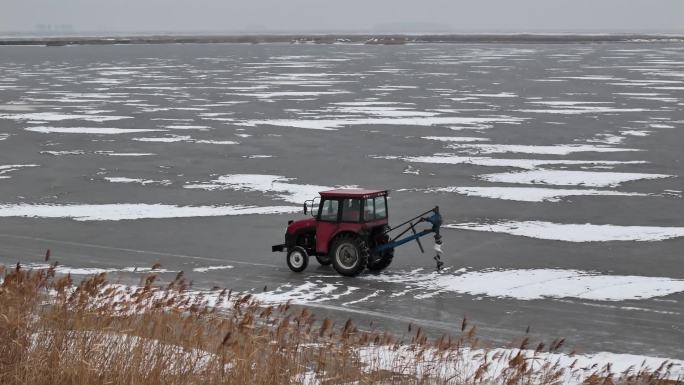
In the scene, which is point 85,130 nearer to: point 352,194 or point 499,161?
point 499,161

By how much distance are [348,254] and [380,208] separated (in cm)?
102

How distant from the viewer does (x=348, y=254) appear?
15820mm

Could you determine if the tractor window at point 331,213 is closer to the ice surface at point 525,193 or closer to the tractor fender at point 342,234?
the tractor fender at point 342,234

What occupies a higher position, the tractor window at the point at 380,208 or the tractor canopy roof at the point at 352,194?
the tractor canopy roof at the point at 352,194

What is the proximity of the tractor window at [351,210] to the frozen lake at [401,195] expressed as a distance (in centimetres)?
98

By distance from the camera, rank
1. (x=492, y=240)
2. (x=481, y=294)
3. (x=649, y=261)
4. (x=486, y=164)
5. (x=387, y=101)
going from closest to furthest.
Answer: (x=481, y=294) < (x=649, y=261) < (x=492, y=240) < (x=486, y=164) < (x=387, y=101)

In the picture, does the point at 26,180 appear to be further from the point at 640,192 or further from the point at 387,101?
the point at 387,101

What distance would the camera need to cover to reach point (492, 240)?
18.2 meters

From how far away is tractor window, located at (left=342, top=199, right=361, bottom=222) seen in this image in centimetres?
1598

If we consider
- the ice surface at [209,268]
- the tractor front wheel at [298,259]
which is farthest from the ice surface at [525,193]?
the ice surface at [209,268]

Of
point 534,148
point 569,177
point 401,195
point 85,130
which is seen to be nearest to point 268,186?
point 401,195

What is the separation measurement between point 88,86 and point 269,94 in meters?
13.4

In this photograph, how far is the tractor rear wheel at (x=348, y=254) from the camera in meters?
15.6

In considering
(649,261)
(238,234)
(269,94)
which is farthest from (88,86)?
(649,261)
